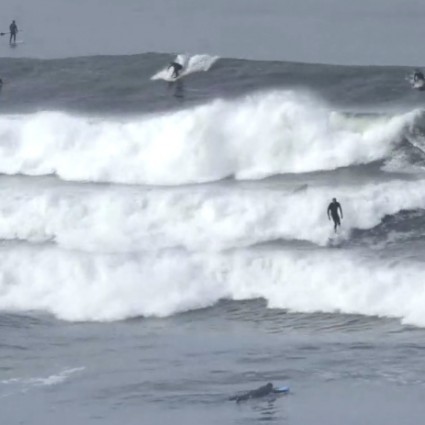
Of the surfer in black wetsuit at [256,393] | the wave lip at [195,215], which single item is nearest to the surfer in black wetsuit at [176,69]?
the wave lip at [195,215]

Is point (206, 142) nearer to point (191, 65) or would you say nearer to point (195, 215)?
point (195, 215)

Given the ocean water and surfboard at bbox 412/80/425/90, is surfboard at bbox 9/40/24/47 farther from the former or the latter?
surfboard at bbox 412/80/425/90

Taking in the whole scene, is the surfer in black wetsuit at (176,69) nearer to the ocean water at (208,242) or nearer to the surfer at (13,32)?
the ocean water at (208,242)

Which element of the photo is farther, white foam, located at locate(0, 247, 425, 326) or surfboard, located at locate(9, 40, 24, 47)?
surfboard, located at locate(9, 40, 24, 47)

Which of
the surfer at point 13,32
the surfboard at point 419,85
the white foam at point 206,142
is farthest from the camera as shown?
the surfer at point 13,32

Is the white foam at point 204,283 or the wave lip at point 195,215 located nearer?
the white foam at point 204,283

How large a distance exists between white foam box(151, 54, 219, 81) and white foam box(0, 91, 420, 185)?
4.56 m

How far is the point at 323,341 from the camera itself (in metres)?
34.7

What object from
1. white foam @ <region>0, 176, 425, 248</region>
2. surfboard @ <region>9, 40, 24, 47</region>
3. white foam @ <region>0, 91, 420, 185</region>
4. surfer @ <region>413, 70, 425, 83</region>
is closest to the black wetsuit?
white foam @ <region>0, 176, 425, 248</region>

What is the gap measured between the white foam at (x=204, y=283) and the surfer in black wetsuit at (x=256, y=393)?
249 inches

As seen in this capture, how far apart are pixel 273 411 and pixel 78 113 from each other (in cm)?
2329

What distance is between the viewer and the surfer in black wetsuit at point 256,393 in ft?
99.9

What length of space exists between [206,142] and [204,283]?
9435 millimetres

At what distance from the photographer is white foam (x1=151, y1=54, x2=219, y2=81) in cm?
5484
